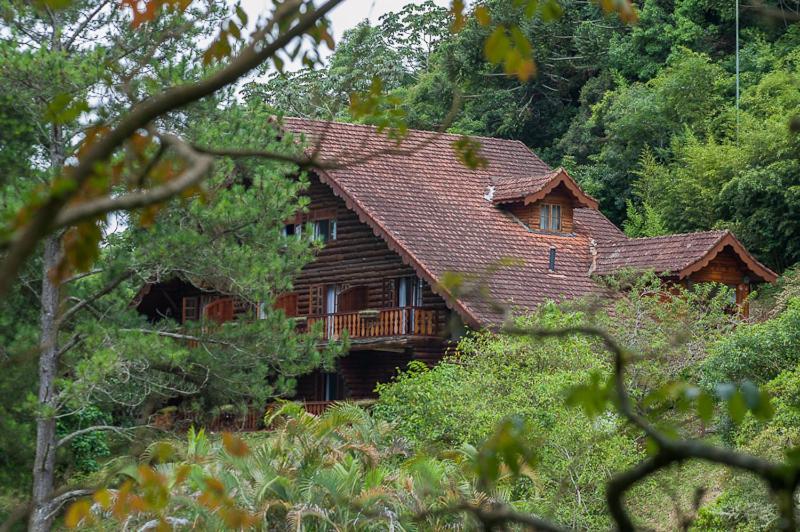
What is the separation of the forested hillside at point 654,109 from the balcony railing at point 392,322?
5601 millimetres

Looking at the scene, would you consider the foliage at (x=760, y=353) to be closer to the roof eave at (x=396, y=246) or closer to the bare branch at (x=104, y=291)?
the roof eave at (x=396, y=246)

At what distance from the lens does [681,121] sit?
4169 cm

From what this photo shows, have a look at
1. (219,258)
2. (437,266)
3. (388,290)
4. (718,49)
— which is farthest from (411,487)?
(718,49)

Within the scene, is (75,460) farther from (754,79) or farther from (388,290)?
(754,79)

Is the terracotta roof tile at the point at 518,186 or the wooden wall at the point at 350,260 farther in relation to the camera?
the terracotta roof tile at the point at 518,186

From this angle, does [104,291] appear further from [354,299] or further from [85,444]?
[354,299]

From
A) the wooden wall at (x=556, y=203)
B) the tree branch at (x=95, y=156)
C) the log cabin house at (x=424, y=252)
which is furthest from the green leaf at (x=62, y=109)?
the wooden wall at (x=556, y=203)

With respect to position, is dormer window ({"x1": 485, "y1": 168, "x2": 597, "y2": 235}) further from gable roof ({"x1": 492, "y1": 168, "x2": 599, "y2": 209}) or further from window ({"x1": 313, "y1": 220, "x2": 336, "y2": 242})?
A: window ({"x1": 313, "y1": 220, "x2": 336, "y2": 242})

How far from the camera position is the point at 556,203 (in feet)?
108

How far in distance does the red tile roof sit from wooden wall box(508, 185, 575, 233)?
229mm

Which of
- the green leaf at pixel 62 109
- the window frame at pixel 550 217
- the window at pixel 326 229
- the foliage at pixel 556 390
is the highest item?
the window frame at pixel 550 217

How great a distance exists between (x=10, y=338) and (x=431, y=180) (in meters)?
14.0

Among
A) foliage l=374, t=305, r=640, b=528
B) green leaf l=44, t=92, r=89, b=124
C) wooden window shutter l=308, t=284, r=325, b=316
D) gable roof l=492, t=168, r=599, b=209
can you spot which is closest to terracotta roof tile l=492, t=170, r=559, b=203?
gable roof l=492, t=168, r=599, b=209

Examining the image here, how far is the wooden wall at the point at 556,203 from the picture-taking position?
32.5 m
